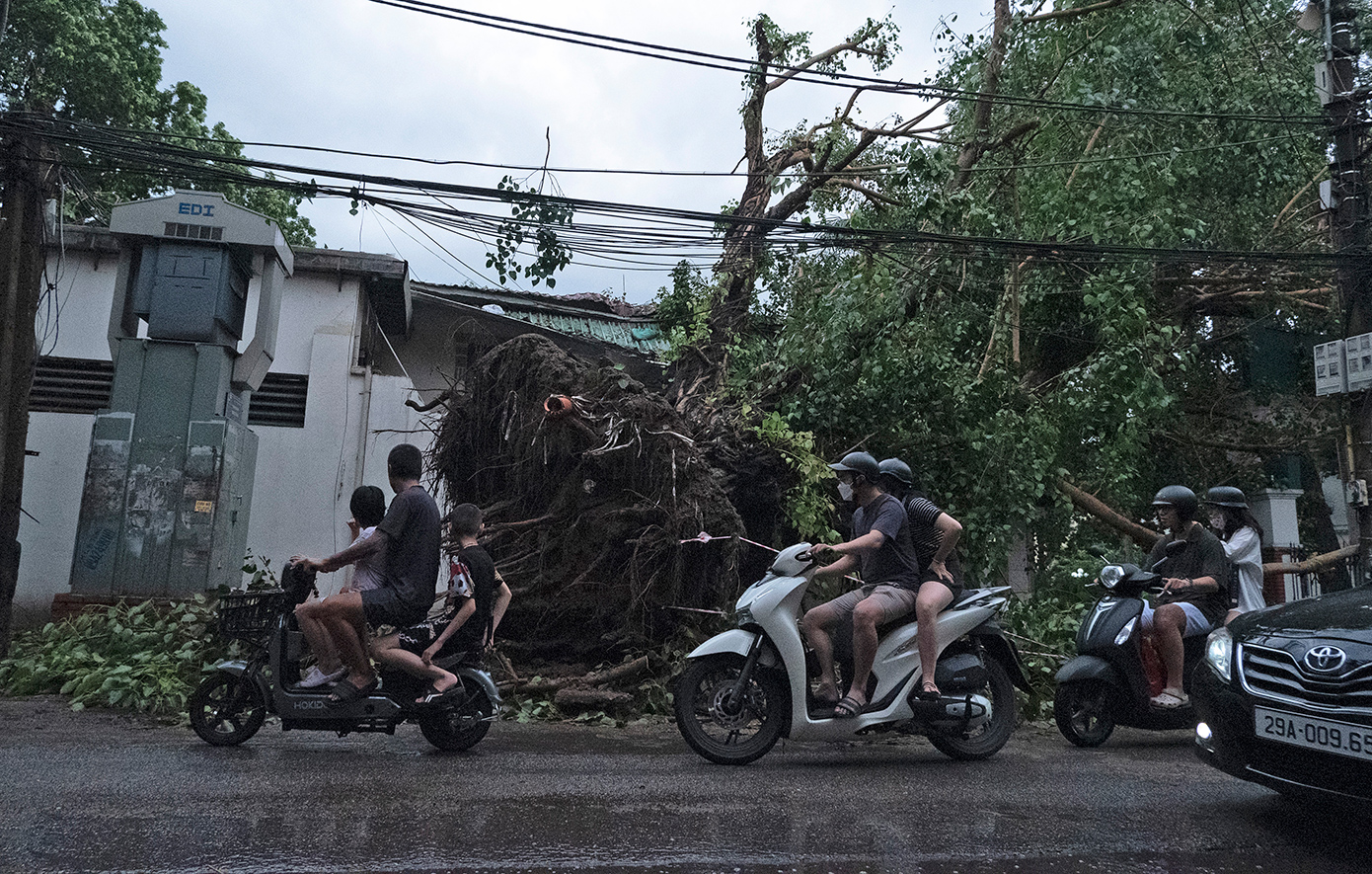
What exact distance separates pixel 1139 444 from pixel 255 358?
9.65 m

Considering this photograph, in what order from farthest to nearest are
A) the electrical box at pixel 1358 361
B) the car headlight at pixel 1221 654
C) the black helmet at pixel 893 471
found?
the electrical box at pixel 1358 361 < the black helmet at pixel 893 471 < the car headlight at pixel 1221 654

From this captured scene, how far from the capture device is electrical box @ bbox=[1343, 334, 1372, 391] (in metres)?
9.32

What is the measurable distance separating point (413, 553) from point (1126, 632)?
15.0 ft

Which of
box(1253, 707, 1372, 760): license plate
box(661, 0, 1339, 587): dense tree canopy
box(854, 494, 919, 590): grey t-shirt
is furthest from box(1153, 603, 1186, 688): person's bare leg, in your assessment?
box(661, 0, 1339, 587): dense tree canopy

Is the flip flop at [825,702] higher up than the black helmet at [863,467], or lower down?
lower down

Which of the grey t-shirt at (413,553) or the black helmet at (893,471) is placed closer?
the grey t-shirt at (413,553)

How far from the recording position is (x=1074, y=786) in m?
5.06

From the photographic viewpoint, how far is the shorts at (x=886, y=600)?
5.66m

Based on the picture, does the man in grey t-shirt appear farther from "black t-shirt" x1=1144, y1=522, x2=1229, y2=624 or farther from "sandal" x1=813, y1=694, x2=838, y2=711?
"black t-shirt" x1=1144, y1=522, x2=1229, y2=624

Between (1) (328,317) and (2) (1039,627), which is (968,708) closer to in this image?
(2) (1039,627)

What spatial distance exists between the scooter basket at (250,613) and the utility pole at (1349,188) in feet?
31.6

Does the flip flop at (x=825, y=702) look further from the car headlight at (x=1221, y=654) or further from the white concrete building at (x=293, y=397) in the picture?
the white concrete building at (x=293, y=397)

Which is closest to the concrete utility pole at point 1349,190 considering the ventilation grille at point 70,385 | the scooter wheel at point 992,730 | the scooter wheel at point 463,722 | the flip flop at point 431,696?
the scooter wheel at point 992,730

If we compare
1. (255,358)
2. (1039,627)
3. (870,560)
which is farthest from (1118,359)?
(255,358)
